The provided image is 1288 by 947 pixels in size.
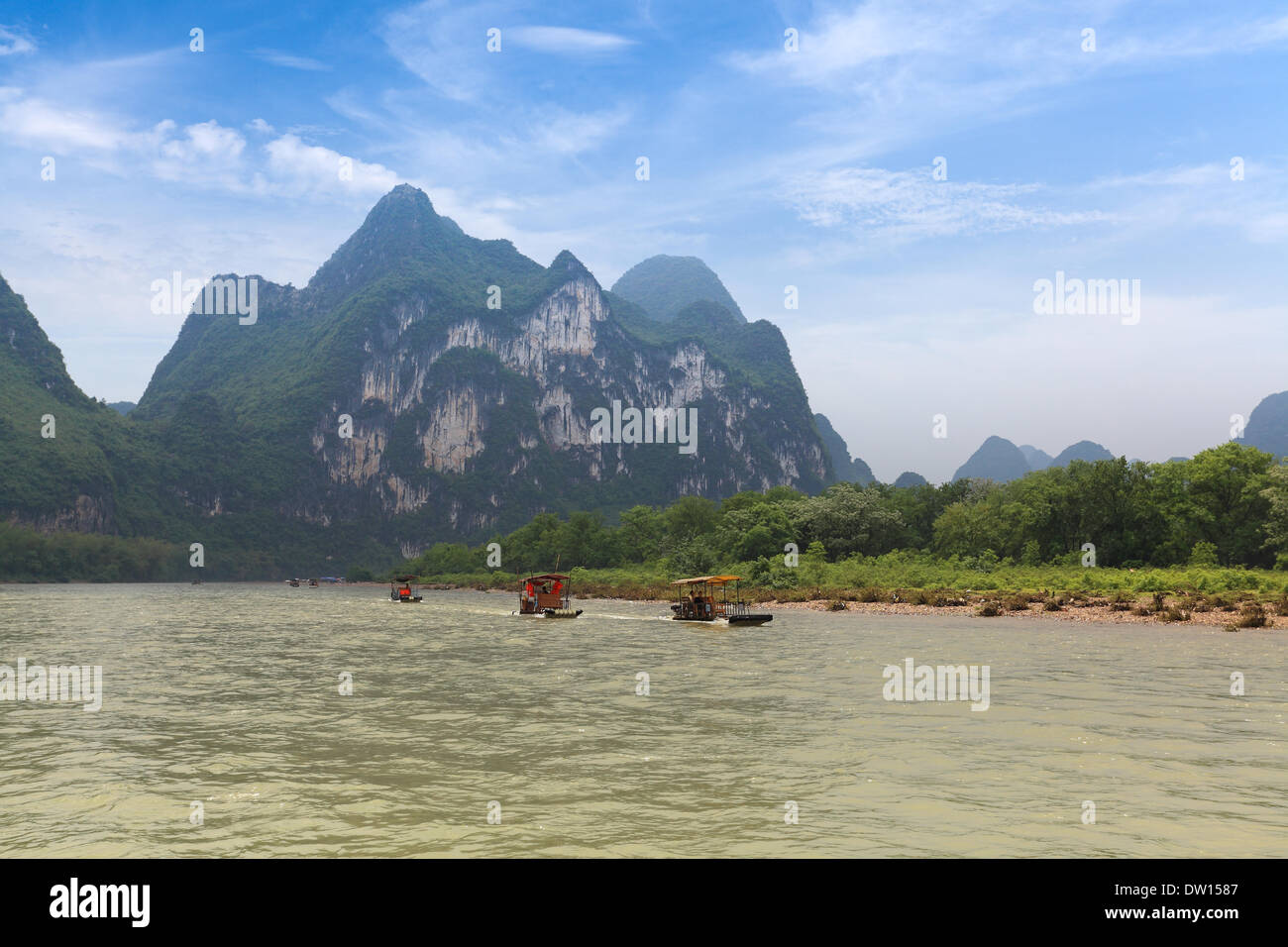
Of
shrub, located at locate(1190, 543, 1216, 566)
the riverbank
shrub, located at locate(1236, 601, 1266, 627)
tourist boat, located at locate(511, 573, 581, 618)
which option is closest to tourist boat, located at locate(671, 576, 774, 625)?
tourist boat, located at locate(511, 573, 581, 618)

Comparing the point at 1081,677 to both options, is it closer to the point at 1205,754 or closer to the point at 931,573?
the point at 1205,754

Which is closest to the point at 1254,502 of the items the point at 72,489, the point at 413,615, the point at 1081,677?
the point at 1081,677

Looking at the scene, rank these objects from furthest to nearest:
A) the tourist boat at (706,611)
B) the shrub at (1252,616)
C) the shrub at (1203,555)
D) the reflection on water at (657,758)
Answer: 1. the shrub at (1203,555)
2. the tourist boat at (706,611)
3. the shrub at (1252,616)
4. the reflection on water at (657,758)

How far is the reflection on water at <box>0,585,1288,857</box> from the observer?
34.2 feet

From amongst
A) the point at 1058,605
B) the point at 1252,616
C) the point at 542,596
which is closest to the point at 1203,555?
the point at 1058,605

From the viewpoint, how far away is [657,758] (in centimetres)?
1470

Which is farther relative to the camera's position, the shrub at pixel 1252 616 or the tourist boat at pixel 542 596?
the tourist boat at pixel 542 596

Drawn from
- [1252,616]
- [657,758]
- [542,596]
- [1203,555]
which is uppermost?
[1203,555]

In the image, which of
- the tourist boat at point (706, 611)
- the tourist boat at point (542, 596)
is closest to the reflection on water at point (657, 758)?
the tourist boat at point (706, 611)

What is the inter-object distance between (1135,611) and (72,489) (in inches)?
8909

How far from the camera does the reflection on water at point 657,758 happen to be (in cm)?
1042

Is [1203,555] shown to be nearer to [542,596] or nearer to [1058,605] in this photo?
[1058,605]

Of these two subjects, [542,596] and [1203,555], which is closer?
[542,596]

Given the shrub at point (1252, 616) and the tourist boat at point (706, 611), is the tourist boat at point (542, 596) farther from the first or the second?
the shrub at point (1252, 616)
